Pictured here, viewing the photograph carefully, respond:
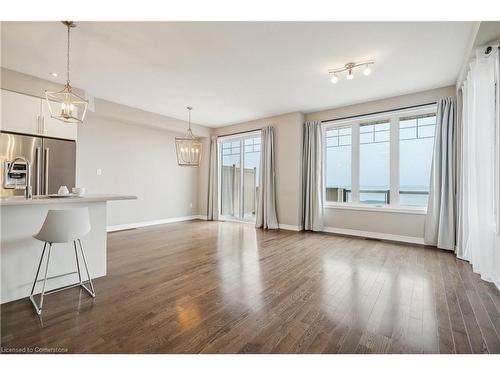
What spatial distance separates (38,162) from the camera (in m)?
3.87

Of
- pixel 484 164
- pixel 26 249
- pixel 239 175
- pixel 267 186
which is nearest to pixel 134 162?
pixel 239 175

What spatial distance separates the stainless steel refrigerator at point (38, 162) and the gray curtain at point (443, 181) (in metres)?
6.41

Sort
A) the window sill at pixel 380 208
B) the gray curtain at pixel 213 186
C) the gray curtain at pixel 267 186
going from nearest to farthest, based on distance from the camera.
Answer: the window sill at pixel 380 208, the gray curtain at pixel 267 186, the gray curtain at pixel 213 186

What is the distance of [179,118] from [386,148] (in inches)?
201

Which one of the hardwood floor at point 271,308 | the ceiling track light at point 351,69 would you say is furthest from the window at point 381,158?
the ceiling track light at point 351,69

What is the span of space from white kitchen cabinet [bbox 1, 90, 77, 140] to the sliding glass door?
4.18m

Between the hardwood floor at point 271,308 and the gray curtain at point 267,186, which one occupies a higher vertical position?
the gray curtain at point 267,186

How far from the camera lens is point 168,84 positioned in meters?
4.27

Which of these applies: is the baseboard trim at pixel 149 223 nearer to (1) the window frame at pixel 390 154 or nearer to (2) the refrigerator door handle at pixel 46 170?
(2) the refrigerator door handle at pixel 46 170

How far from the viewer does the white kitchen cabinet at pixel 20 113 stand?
3.57 metres

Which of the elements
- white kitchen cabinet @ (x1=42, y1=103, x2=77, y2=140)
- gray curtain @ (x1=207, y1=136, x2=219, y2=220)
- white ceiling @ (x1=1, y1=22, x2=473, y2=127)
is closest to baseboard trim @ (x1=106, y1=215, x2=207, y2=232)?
gray curtain @ (x1=207, y1=136, x2=219, y2=220)

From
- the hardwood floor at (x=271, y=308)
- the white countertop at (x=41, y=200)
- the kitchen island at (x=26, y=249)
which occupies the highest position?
the white countertop at (x=41, y=200)
